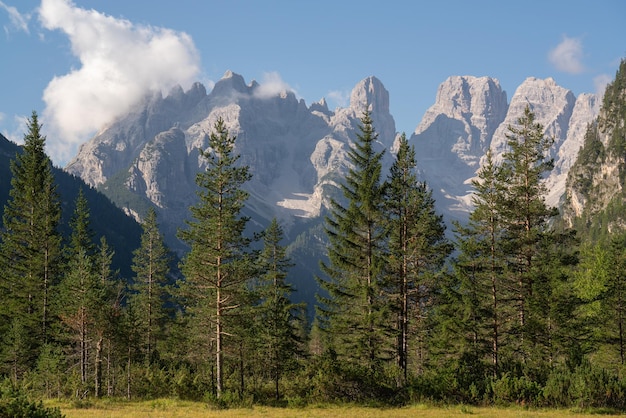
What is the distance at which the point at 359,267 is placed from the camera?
30.0m

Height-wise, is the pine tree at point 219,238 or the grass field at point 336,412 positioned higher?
the pine tree at point 219,238

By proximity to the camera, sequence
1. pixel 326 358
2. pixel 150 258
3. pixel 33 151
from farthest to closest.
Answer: pixel 150 258 < pixel 33 151 < pixel 326 358

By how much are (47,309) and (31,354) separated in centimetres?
377

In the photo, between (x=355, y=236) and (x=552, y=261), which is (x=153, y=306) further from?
(x=552, y=261)

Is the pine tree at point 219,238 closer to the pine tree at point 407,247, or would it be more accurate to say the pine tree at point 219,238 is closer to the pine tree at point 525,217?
the pine tree at point 407,247

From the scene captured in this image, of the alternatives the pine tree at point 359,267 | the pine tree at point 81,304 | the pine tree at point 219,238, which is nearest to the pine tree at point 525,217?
the pine tree at point 359,267

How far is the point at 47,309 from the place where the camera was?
1574 inches

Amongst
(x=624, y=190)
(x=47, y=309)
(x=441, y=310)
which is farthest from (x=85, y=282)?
(x=624, y=190)

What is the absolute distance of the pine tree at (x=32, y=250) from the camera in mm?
39291

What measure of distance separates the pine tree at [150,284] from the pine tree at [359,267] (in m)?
22.9

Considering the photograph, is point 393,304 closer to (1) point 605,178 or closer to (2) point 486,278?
(2) point 486,278

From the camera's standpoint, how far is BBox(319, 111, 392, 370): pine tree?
28.6m

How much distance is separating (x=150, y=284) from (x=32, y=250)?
10865mm

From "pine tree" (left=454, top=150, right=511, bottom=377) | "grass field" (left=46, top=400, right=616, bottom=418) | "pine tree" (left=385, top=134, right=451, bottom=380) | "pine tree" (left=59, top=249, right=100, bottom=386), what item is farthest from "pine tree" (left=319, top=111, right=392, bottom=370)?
"pine tree" (left=59, top=249, right=100, bottom=386)
